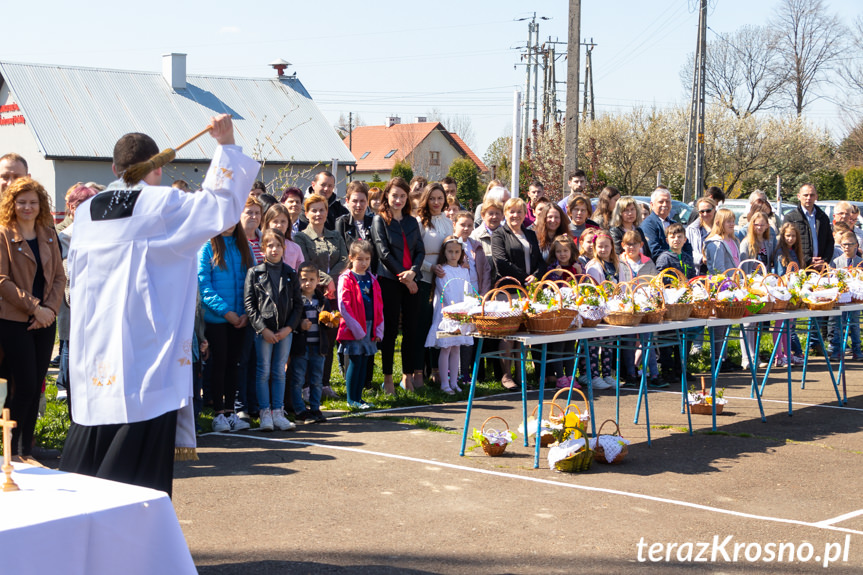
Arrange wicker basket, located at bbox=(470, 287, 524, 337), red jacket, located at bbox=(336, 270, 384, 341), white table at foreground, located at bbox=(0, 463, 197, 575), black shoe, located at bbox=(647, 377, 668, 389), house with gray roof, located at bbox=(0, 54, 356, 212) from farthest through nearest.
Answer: house with gray roof, located at bbox=(0, 54, 356, 212) → black shoe, located at bbox=(647, 377, 668, 389) → red jacket, located at bbox=(336, 270, 384, 341) → wicker basket, located at bbox=(470, 287, 524, 337) → white table at foreground, located at bbox=(0, 463, 197, 575)

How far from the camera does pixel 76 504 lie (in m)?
3.11

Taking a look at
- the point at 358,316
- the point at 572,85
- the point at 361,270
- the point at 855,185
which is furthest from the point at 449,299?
the point at 855,185

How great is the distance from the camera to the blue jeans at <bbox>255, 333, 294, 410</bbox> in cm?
834

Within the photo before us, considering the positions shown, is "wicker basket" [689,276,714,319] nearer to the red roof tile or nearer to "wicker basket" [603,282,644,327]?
"wicker basket" [603,282,644,327]

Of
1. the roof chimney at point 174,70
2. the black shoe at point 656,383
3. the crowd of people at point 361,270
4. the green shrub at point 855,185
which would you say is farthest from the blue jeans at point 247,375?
the green shrub at point 855,185

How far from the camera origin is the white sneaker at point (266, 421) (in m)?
8.29

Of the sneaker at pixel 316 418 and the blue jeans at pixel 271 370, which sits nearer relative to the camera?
the blue jeans at pixel 271 370

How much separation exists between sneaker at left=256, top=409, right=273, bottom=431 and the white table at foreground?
4846 millimetres

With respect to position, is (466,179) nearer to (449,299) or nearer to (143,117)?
(143,117)

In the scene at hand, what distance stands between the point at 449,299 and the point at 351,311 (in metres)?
1.37

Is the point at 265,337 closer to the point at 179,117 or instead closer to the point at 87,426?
the point at 87,426

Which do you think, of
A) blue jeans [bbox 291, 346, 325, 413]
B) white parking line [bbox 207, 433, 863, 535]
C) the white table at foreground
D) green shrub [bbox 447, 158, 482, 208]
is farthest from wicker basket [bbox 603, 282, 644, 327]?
green shrub [bbox 447, 158, 482, 208]

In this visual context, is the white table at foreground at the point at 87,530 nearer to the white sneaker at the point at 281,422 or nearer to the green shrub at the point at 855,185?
the white sneaker at the point at 281,422

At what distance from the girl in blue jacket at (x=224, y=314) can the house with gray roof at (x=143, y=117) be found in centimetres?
2085
